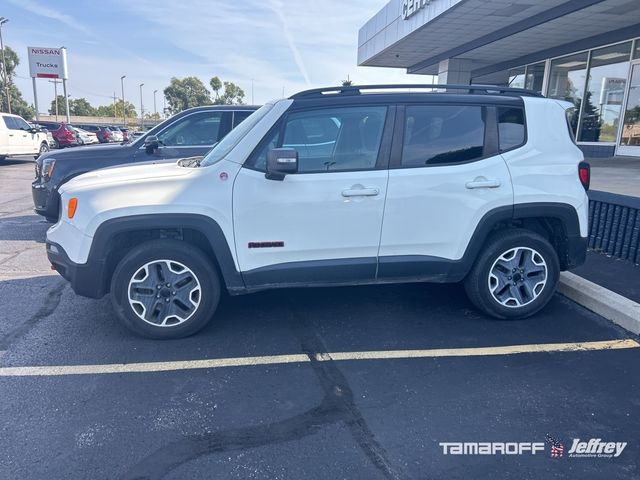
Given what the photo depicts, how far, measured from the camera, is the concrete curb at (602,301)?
409 centimetres

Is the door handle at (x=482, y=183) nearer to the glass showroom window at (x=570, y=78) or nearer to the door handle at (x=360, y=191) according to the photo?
the door handle at (x=360, y=191)

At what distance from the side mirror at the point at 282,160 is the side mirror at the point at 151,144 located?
12.3 ft

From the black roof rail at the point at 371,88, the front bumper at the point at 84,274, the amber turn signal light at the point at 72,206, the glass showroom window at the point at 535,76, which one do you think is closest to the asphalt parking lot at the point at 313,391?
the front bumper at the point at 84,274

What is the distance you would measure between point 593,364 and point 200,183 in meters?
3.24

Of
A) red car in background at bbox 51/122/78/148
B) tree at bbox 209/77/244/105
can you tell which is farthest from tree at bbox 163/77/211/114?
red car in background at bbox 51/122/78/148

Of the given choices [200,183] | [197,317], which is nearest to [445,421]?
[197,317]

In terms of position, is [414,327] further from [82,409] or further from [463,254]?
[82,409]

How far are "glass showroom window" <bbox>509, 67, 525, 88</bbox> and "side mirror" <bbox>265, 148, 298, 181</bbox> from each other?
2006 cm

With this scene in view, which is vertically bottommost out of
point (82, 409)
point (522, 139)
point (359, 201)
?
point (82, 409)

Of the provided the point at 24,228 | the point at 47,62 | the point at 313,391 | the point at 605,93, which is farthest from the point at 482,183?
the point at 47,62

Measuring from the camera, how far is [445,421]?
2.83 meters

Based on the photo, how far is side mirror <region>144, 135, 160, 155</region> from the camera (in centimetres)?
675

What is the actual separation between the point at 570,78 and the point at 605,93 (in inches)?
86.5

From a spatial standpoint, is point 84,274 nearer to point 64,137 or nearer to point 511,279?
point 511,279
